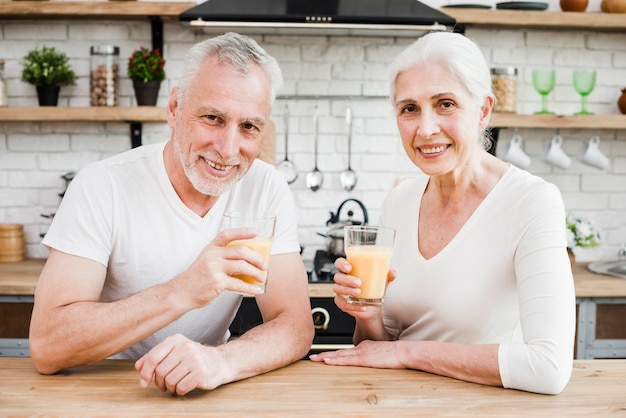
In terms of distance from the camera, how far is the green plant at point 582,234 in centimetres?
318

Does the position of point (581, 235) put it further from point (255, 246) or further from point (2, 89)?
point (2, 89)

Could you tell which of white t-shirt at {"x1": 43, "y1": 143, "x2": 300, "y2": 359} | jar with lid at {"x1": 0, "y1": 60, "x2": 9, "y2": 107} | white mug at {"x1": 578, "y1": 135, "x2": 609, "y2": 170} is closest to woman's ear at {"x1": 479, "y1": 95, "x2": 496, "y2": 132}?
white t-shirt at {"x1": 43, "y1": 143, "x2": 300, "y2": 359}

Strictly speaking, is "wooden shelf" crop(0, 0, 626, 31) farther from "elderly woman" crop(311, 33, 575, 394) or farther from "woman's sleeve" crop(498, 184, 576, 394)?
"woman's sleeve" crop(498, 184, 576, 394)

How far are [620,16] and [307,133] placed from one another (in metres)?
1.67

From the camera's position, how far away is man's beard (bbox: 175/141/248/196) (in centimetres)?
167

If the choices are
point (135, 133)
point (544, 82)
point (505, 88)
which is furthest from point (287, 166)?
point (544, 82)

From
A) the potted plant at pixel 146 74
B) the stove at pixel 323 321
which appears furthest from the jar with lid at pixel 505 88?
the potted plant at pixel 146 74

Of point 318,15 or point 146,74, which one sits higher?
point 318,15

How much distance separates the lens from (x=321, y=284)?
2.85 meters

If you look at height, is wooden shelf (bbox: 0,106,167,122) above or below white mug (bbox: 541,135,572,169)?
above

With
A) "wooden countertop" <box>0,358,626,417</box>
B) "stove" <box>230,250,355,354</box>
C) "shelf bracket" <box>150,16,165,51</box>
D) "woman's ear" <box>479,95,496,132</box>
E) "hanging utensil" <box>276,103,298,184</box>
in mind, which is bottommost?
"stove" <box>230,250,355,354</box>

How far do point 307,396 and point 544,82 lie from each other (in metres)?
2.57

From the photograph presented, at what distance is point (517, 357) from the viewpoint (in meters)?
1.36

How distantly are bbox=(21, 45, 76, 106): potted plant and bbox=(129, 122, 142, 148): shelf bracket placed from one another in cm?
39
